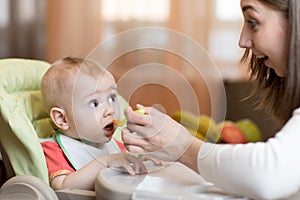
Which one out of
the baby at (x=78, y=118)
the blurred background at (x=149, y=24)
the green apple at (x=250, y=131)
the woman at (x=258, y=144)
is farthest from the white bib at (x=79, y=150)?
the blurred background at (x=149, y=24)

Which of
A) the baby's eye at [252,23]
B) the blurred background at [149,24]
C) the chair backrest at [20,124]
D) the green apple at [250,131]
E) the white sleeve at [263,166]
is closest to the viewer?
the white sleeve at [263,166]

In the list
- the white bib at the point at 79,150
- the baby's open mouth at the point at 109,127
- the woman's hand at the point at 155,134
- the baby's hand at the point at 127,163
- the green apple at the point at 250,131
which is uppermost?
the woman's hand at the point at 155,134

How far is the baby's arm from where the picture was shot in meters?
0.93

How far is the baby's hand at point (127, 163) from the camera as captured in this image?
3.01 feet

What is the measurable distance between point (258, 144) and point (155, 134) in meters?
0.16

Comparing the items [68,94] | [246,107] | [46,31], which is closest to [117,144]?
[68,94]

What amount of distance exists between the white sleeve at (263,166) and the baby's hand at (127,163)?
0.19 m

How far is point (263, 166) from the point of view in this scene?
713 millimetres

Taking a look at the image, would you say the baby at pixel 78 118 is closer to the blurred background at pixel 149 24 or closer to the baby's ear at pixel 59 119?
the baby's ear at pixel 59 119

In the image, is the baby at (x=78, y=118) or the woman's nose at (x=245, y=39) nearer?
the woman's nose at (x=245, y=39)

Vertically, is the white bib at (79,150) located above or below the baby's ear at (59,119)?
below

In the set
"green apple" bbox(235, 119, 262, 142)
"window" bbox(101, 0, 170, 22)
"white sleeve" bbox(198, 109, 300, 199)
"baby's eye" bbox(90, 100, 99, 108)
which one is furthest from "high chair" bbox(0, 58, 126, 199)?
"window" bbox(101, 0, 170, 22)

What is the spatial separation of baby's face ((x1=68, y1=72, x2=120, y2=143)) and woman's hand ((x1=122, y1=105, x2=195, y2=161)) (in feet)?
0.74

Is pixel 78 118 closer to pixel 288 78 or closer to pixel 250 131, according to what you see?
pixel 288 78
